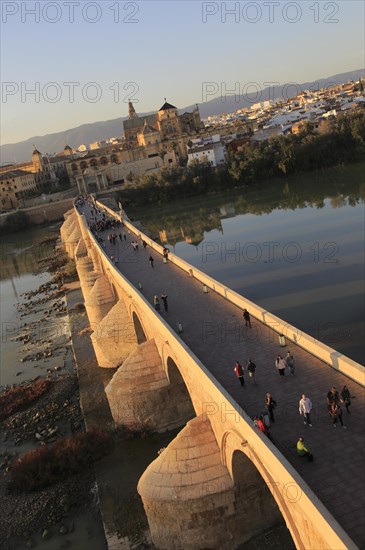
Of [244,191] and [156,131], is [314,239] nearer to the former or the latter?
[244,191]

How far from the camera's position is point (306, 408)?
704cm

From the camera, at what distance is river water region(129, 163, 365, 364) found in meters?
16.5

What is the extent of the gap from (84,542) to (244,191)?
43767 mm

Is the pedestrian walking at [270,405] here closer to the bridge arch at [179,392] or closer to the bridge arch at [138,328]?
the bridge arch at [179,392]

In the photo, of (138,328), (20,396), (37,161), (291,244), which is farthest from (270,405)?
(37,161)

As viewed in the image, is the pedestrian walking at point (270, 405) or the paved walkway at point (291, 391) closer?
the paved walkway at point (291, 391)

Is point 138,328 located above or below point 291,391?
below

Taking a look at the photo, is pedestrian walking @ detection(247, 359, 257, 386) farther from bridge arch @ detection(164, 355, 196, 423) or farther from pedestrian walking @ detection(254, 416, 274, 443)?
bridge arch @ detection(164, 355, 196, 423)

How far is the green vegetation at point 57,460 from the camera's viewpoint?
11523mm

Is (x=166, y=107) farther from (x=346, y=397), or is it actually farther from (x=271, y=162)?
(x=346, y=397)

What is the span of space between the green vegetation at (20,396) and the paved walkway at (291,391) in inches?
208

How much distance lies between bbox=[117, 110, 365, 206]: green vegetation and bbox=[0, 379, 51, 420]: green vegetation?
39.4 m

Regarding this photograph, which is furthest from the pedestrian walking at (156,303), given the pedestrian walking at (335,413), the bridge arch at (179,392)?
the pedestrian walking at (335,413)

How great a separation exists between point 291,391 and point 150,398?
514 cm
